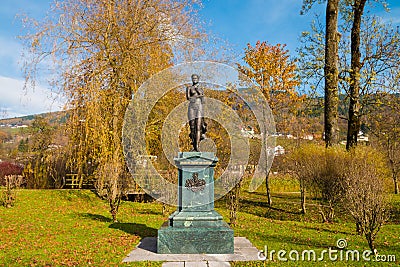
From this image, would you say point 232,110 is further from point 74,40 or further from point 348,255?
point 348,255

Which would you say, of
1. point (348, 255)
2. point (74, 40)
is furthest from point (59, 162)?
point (348, 255)

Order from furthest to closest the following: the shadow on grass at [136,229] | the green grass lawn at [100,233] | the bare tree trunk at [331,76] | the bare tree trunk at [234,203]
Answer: the bare tree trunk at [331,76]
the bare tree trunk at [234,203]
the shadow on grass at [136,229]
the green grass lawn at [100,233]

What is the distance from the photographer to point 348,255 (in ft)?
20.0

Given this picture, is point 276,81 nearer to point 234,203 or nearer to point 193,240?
point 234,203

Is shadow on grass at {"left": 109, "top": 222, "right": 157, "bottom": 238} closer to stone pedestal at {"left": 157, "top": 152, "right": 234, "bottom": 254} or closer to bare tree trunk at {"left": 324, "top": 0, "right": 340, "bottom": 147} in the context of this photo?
stone pedestal at {"left": 157, "top": 152, "right": 234, "bottom": 254}

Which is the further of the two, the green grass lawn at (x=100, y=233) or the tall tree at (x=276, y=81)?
the tall tree at (x=276, y=81)

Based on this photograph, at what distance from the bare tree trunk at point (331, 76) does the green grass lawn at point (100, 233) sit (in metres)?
2.97

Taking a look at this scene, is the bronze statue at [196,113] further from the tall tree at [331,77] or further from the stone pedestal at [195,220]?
the tall tree at [331,77]

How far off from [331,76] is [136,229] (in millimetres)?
7869

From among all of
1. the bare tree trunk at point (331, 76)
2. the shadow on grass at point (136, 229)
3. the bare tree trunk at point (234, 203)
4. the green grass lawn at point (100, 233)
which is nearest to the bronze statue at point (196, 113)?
the green grass lawn at point (100, 233)

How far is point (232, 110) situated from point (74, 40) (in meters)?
7.13

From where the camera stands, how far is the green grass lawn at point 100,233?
236 inches

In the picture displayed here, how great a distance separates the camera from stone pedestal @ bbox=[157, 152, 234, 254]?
6.26m

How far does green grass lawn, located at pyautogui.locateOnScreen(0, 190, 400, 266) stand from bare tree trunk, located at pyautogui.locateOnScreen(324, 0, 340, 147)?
117 inches
